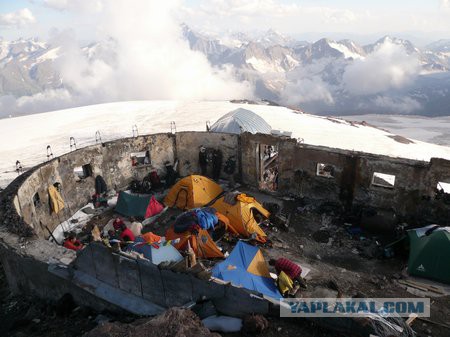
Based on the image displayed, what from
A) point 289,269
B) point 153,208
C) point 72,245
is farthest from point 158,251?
point 153,208

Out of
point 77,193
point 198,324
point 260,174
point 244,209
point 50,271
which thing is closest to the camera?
point 198,324

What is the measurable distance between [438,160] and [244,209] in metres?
8.40

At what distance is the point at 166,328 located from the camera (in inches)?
299

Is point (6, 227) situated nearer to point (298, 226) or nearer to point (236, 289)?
point (236, 289)

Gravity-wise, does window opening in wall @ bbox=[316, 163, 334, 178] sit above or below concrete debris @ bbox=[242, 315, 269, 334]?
above

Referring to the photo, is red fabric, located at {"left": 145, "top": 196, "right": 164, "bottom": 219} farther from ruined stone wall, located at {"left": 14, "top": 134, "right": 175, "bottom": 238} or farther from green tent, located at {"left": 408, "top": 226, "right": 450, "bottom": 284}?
green tent, located at {"left": 408, "top": 226, "right": 450, "bottom": 284}

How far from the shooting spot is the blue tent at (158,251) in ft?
40.4

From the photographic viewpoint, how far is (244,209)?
16031 mm

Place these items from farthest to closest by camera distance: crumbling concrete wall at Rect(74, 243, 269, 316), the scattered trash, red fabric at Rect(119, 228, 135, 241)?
red fabric at Rect(119, 228, 135, 241), crumbling concrete wall at Rect(74, 243, 269, 316), the scattered trash

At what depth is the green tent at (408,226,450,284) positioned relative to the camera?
12398 mm

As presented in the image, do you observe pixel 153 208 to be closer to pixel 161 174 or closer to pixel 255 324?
pixel 161 174

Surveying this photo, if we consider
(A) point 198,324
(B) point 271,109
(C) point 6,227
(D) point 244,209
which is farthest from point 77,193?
(B) point 271,109

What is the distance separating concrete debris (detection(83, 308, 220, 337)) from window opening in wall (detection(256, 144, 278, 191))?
41.7 feet

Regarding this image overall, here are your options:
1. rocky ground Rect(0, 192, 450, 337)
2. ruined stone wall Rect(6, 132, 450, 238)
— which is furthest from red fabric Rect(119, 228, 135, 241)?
ruined stone wall Rect(6, 132, 450, 238)
